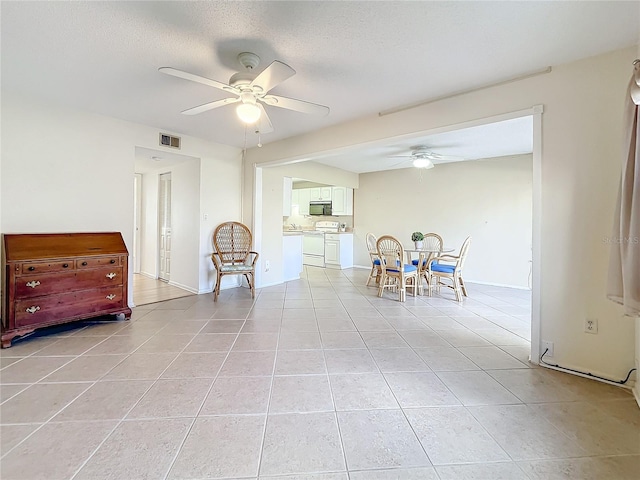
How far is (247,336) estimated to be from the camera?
9.38ft

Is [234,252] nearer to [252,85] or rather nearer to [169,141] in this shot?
[169,141]

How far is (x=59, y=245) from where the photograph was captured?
2.95 meters

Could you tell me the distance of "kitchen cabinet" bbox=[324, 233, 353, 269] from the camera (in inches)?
283

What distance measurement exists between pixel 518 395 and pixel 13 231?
4.63m

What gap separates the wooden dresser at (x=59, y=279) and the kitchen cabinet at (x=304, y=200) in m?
5.15

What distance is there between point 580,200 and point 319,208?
5948mm

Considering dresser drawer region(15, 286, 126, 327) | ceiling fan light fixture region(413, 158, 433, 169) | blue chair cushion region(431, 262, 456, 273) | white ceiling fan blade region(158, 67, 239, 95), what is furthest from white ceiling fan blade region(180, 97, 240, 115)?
blue chair cushion region(431, 262, 456, 273)

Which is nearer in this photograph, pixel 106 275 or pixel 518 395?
pixel 518 395

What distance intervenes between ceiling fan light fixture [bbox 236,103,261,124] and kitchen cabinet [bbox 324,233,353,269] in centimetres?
501

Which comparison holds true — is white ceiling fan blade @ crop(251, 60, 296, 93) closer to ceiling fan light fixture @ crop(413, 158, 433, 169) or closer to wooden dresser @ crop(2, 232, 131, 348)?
wooden dresser @ crop(2, 232, 131, 348)

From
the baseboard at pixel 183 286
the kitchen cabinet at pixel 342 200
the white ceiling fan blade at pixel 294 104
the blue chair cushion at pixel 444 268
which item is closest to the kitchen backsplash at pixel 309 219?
the kitchen cabinet at pixel 342 200

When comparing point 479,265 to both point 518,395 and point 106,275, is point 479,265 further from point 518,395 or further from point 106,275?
point 106,275

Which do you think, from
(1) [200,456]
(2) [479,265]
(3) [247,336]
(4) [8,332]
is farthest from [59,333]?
(2) [479,265]

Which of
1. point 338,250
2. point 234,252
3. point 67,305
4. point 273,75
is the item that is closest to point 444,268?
point 338,250
